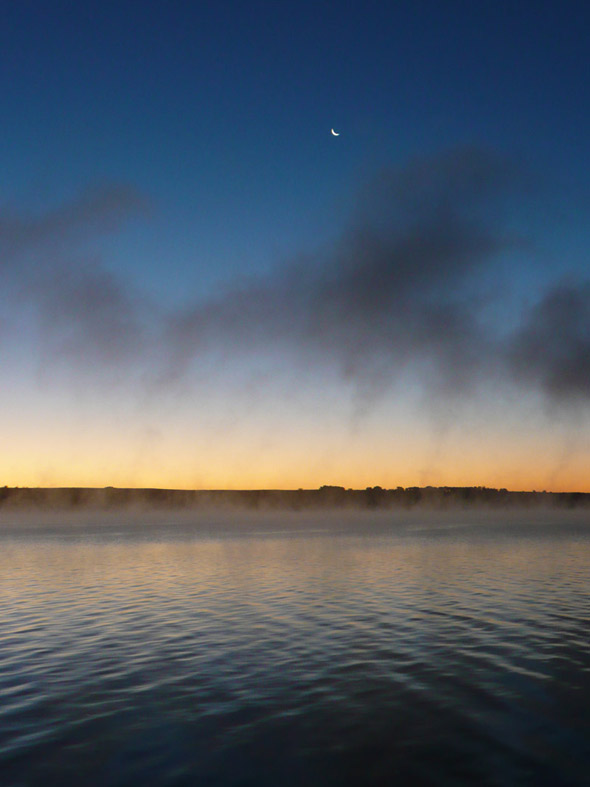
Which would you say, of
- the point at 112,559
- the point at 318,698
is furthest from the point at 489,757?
the point at 112,559

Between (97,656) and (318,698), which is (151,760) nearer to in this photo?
(318,698)

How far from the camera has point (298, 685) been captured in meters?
22.4

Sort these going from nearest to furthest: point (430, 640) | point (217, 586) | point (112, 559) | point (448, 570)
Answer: point (430, 640) → point (217, 586) → point (448, 570) → point (112, 559)

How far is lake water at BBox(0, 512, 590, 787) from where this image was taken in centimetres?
1579

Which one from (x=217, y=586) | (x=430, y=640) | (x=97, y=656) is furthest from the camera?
(x=217, y=586)

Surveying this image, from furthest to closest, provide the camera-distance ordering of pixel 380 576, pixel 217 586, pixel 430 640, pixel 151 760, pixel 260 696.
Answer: pixel 380 576, pixel 217 586, pixel 430 640, pixel 260 696, pixel 151 760

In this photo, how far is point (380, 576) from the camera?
55500 mm

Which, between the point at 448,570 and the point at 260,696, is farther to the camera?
the point at 448,570

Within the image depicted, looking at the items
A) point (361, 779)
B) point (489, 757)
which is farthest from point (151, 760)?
point (489, 757)

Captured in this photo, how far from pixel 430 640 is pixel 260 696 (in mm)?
10932

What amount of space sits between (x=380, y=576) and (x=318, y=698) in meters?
35.6

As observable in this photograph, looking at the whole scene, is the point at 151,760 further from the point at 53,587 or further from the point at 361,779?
the point at 53,587

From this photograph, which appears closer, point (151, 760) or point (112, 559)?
point (151, 760)

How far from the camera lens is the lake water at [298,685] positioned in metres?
15.8
